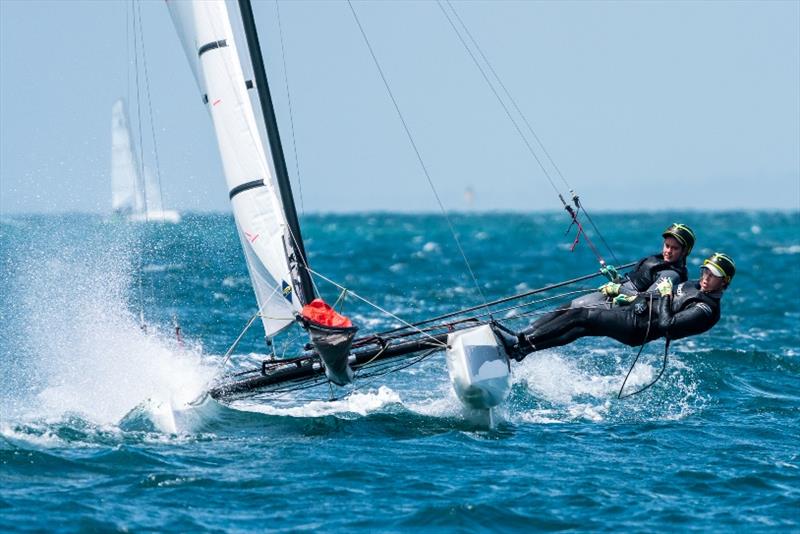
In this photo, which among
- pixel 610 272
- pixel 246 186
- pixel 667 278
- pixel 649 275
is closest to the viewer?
pixel 667 278

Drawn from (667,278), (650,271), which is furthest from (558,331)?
(650,271)

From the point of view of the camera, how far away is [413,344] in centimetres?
1037

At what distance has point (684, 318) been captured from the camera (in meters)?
10.1

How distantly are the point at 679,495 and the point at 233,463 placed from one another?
3248 millimetres

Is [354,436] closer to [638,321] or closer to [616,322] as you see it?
[616,322]

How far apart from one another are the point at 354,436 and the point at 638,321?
2557 millimetres

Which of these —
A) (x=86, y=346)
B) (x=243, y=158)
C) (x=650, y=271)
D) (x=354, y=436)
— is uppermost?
(x=243, y=158)

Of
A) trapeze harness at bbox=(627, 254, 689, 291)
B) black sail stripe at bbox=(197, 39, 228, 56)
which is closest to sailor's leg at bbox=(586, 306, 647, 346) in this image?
trapeze harness at bbox=(627, 254, 689, 291)

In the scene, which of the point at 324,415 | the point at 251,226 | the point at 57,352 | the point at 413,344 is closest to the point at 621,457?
the point at 413,344

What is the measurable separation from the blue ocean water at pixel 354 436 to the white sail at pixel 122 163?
29715 mm

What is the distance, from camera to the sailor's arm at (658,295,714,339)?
10.1 metres

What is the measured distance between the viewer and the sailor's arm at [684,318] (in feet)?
33.1

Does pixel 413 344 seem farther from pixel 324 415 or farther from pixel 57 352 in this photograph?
pixel 57 352

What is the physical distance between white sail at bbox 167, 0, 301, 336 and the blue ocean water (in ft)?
3.18
